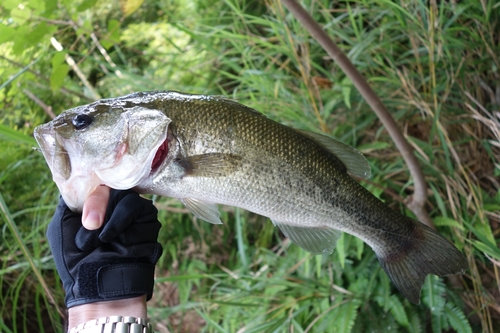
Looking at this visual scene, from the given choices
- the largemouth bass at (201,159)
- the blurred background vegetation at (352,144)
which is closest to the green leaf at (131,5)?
the blurred background vegetation at (352,144)

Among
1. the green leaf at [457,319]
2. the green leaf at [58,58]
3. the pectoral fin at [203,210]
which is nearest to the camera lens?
the pectoral fin at [203,210]

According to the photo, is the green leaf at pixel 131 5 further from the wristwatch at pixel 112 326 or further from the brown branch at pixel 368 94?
the wristwatch at pixel 112 326

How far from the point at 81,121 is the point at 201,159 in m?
0.43

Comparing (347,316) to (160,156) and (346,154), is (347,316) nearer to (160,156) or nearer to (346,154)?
(346,154)

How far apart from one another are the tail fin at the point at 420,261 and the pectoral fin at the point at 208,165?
72cm

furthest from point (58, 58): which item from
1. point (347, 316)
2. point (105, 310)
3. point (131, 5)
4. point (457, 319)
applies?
point (457, 319)

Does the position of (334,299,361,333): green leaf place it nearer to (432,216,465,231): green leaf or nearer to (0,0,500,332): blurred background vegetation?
(0,0,500,332): blurred background vegetation

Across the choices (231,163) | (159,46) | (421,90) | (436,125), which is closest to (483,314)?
(436,125)

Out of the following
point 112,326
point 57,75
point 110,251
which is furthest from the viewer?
point 57,75

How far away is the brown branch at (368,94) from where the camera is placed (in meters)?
1.55

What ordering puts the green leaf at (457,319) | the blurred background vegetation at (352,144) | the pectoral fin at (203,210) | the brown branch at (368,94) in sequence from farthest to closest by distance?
the blurred background vegetation at (352,144)
the green leaf at (457,319)
the brown branch at (368,94)
the pectoral fin at (203,210)

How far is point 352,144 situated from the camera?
254cm

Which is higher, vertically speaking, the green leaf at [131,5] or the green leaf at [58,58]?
the green leaf at [58,58]

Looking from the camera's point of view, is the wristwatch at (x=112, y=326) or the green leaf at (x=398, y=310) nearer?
the wristwatch at (x=112, y=326)
